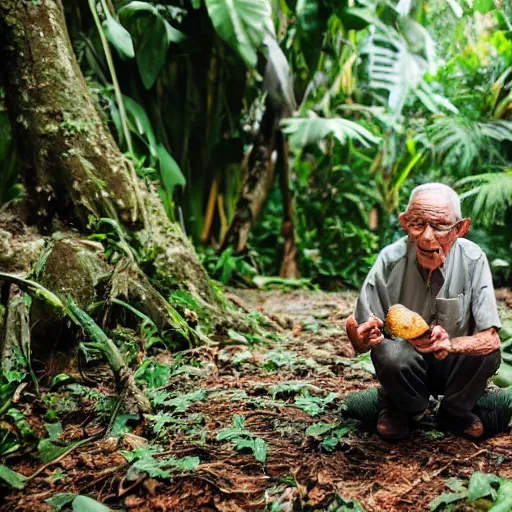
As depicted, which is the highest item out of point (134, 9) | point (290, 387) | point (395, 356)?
point (134, 9)

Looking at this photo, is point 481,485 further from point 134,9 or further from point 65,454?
point 134,9

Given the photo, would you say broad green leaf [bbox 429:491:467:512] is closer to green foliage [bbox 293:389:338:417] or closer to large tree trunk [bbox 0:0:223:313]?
green foliage [bbox 293:389:338:417]

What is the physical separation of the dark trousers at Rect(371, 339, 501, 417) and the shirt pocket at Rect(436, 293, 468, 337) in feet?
0.25

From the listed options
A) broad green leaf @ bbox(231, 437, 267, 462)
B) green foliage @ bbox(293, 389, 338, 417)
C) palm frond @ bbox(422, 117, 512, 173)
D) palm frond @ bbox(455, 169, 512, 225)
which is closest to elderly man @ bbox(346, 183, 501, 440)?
green foliage @ bbox(293, 389, 338, 417)

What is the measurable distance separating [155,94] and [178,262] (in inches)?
69.3

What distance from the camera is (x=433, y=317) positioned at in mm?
1643

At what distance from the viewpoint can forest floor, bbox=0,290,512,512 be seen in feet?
4.48

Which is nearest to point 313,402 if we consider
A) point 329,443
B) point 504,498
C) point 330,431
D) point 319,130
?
point 330,431

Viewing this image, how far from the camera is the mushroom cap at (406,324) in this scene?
1.50 m

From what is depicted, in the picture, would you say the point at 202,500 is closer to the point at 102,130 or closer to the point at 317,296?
the point at 102,130

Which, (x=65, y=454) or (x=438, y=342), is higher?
(x=438, y=342)

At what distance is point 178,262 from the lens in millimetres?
2785

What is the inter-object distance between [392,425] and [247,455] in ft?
1.46

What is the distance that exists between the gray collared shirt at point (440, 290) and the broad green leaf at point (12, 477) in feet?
3.21
